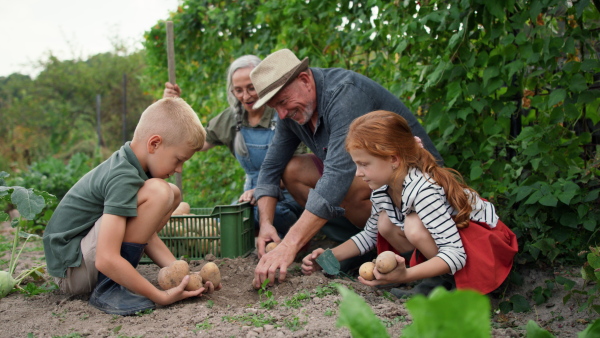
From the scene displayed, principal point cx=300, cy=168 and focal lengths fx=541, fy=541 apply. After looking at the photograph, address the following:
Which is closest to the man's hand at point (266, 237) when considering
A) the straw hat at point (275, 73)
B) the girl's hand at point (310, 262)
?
the girl's hand at point (310, 262)

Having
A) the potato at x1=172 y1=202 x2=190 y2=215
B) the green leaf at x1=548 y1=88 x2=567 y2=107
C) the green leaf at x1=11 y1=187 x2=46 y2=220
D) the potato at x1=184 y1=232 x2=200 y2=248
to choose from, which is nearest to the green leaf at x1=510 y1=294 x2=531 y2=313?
the green leaf at x1=548 y1=88 x2=567 y2=107

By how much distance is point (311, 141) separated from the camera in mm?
3414

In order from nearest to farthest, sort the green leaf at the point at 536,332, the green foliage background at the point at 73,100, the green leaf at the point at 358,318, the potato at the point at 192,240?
the green leaf at the point at 358,318
the green leaf at the point at 536,332
the potato at the point at 192,240
the green foliage background at the point at 73,100

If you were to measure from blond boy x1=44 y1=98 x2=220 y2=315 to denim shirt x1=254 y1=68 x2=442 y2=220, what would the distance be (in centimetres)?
70

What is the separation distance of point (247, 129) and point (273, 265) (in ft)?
5.40

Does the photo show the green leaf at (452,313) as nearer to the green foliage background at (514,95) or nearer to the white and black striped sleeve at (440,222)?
the white and black striped sleeve at (440,222)

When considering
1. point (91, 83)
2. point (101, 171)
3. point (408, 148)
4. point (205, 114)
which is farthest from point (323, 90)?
point (91, 83)

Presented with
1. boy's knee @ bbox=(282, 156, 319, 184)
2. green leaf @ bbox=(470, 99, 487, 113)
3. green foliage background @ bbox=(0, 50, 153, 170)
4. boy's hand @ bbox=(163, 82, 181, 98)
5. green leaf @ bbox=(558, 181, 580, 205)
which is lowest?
green foliage background @ bbox=(0, 50, 153, 170)

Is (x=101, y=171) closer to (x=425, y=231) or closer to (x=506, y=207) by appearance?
(x=425, y=231)

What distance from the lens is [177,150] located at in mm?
2615

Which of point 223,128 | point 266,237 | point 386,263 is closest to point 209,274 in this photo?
point 266,237

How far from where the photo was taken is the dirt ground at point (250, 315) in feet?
6.95

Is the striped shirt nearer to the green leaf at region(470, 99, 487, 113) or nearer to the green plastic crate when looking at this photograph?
the green leaf at region(470, 99, 487, 113)

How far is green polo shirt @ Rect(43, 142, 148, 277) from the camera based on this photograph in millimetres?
2510
